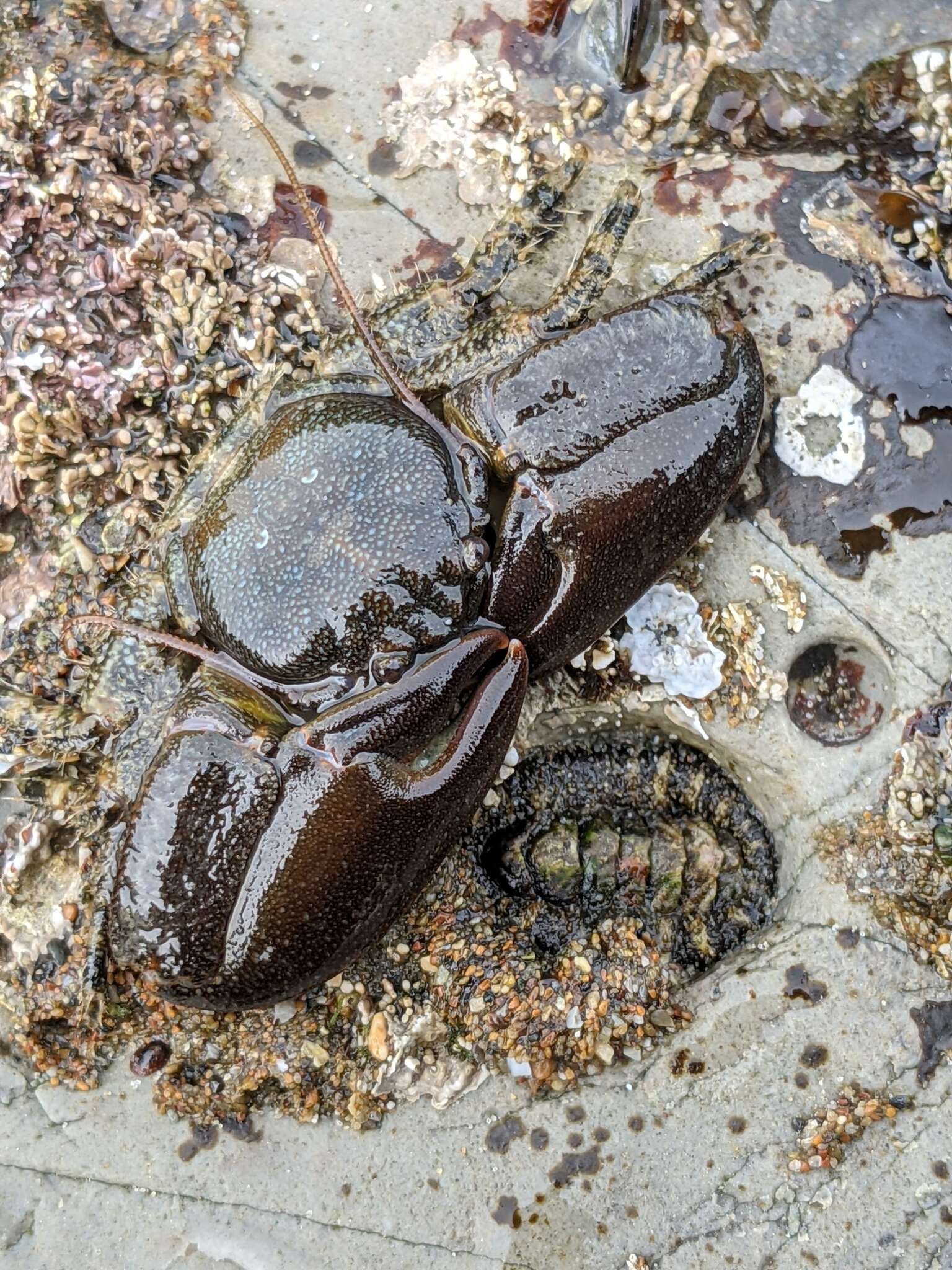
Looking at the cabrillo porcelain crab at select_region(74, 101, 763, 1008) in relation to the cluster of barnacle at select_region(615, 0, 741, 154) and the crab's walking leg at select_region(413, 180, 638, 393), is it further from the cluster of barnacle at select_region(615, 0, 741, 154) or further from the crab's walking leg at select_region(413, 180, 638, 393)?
the cluster of barnacle at select_region(615, 0, 741, 154)

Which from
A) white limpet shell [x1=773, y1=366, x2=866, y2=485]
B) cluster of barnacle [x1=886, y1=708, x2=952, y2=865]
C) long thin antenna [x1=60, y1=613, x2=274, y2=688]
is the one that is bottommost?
cluster of barnacle [x1=886, y1=708, x2=952, y2=865]

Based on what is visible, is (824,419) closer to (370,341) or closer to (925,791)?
(925,791)

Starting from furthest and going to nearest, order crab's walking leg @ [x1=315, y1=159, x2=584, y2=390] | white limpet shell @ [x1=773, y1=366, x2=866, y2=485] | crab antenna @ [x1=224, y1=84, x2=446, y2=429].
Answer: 1. white limpet shell @ [x1=773, y1=366, x2=866, y2=485]
2. crab's walking leg @ [x1=315, y1=159, x2=584, y2=390]
3. crab antenna @ [x1=224, y1=84, x2=446, y2=429]

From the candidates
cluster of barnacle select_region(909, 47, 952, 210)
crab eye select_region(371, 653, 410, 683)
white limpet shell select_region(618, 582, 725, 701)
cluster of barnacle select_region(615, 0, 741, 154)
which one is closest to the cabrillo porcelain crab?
crab eye select_region(371, 653, 410, 683)

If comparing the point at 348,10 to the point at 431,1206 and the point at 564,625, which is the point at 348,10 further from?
the point at 431,1206

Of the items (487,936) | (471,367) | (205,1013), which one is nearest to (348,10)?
(471,367)

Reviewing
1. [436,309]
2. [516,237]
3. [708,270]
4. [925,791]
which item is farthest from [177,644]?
[925,791]
